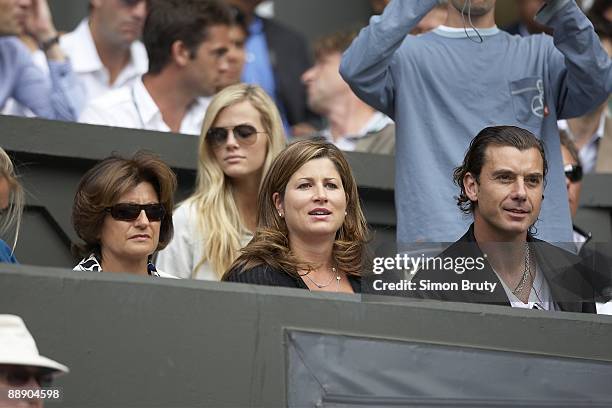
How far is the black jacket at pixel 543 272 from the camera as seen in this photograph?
240 inches

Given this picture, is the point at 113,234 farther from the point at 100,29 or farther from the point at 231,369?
A: the point at 100,29

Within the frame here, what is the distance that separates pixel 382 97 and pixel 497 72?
531 millimetres

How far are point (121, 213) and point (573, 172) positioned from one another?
2698mm

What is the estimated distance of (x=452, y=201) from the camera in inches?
262

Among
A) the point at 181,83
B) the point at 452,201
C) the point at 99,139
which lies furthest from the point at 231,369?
the point at 181,83

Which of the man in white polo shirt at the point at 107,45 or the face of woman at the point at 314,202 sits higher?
the man in white polo shirt at the point at 107,45

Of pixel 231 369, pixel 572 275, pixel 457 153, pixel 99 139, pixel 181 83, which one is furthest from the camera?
pixel 181 83

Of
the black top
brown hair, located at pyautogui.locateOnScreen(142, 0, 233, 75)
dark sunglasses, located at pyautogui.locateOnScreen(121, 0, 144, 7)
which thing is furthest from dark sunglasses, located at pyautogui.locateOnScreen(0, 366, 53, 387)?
dark sunglasses, located at pyautogui.locateOnScreen(121, 0, 144, 7)

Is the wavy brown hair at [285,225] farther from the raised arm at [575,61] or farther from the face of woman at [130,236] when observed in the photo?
the raised arm at [575,61]

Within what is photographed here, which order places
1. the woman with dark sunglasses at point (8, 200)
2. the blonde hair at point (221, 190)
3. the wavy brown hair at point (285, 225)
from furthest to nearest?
the blonde hair at point (221, 190) → the wavy brown hair at point (285, 225) → the woman with dark sunglasses at point (8, 200)

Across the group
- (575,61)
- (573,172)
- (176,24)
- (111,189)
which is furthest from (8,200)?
(573,172)

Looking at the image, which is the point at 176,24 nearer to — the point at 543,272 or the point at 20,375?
the point at 543,272

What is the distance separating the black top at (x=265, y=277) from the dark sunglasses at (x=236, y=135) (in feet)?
5.01

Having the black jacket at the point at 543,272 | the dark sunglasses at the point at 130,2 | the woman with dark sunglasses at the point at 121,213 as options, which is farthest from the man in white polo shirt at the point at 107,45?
the black jacket at the point at 543,272
